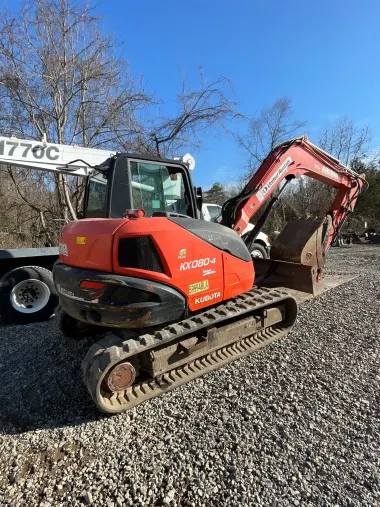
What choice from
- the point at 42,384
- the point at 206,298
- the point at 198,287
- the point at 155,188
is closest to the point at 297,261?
the point at 206,298

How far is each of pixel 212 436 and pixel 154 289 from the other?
125 cm

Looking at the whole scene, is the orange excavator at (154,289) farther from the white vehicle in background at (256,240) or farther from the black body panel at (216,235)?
the white vehicle in background at (256,240)

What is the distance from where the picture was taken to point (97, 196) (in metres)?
3.66

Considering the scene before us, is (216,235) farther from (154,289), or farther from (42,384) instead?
(42,384)

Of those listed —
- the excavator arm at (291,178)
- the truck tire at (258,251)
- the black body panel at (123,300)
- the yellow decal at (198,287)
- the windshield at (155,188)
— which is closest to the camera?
the black body panel at (123,300)

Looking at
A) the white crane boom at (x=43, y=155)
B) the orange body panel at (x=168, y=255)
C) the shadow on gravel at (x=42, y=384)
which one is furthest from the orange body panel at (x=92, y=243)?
the white crane boom at (x=43, y=155)

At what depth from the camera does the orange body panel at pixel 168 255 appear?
268 cm

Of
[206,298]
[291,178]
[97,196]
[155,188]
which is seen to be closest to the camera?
[206,298]

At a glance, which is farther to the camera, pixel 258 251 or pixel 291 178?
pixel 258 251

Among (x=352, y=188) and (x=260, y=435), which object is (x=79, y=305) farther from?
(x=352, y=188)

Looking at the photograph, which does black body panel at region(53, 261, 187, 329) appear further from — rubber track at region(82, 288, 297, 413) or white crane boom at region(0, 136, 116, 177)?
white crane boom at region(0, 136, 116, 177)

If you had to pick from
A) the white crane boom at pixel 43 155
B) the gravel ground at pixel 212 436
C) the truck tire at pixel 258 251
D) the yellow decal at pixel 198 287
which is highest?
the white crane boom at pixel 43 155

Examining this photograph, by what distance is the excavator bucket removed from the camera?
485 cm

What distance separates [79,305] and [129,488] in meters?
1.49
